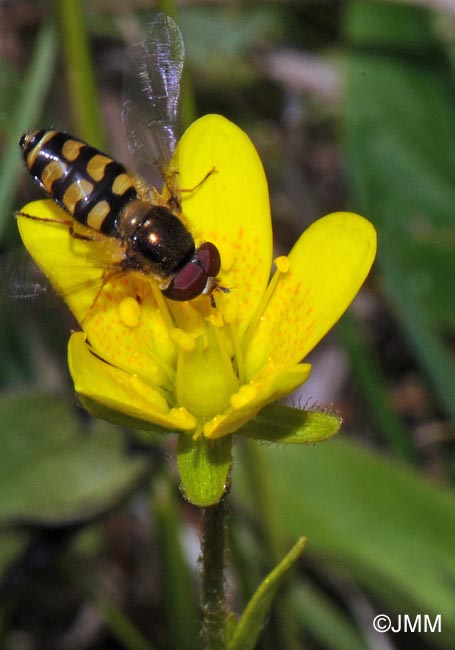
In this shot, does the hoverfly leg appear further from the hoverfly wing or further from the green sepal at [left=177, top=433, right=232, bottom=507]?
the green sepal at [left=177, top=433, right=232, bottom=507]

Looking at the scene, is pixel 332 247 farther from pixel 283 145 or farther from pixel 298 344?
pixel 283 145

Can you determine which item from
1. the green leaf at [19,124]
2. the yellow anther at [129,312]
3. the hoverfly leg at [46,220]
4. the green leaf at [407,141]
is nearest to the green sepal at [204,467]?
the yellow anther at [129,312]

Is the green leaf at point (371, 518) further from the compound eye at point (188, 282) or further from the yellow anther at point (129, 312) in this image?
the compound eye at point (188, 282)

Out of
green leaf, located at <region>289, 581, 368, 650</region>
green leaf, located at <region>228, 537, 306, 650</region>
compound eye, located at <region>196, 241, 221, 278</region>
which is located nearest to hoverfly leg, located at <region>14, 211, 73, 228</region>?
compound eye, located at <region>196, 241, 221, 278</region>

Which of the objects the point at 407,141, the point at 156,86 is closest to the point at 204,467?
the point at 156,86

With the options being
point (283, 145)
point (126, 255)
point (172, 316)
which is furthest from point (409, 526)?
point (283, 145)

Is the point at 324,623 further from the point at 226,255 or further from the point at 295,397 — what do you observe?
the point at 226,255

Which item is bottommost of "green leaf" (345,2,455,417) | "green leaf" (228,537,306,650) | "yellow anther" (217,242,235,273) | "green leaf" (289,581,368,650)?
"green leaf" (289,581,368,650)
